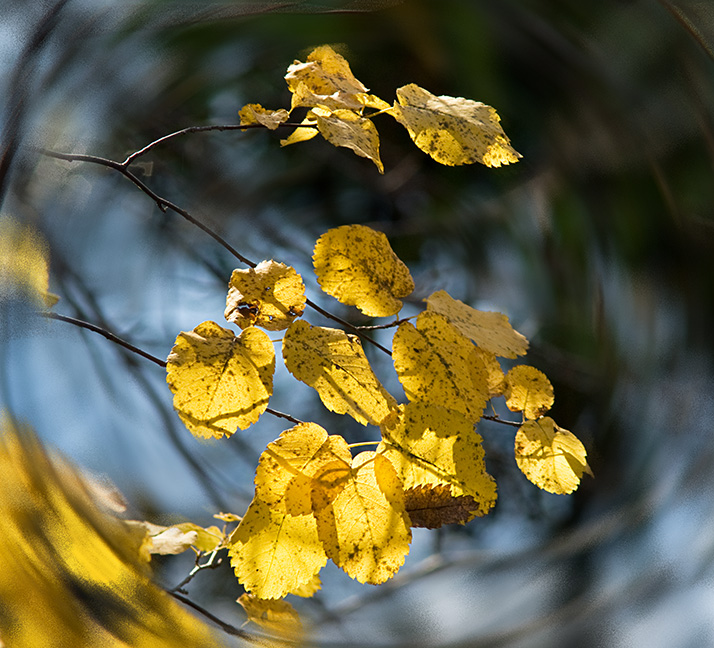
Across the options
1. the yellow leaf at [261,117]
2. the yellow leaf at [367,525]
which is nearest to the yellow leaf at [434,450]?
the yellow leaf at [367,525]

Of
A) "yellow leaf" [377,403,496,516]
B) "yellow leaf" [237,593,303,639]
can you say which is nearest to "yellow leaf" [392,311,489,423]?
"yellow leaf" [377,403,496,516]

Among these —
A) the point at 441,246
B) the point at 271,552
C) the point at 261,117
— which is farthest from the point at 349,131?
the point at 441,246

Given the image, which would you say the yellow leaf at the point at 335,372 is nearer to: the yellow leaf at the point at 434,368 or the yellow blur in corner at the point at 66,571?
the yellow leaf at the point at 434,368

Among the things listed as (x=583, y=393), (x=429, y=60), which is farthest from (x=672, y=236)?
(x=429, y=60)

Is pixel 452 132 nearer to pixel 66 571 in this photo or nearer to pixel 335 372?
pixel 335 372

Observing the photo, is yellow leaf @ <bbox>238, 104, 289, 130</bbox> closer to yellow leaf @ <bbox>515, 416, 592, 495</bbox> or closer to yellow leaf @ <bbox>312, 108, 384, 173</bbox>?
yellow leaf @ <bbox>312, 108, 384, 173</bbox>
